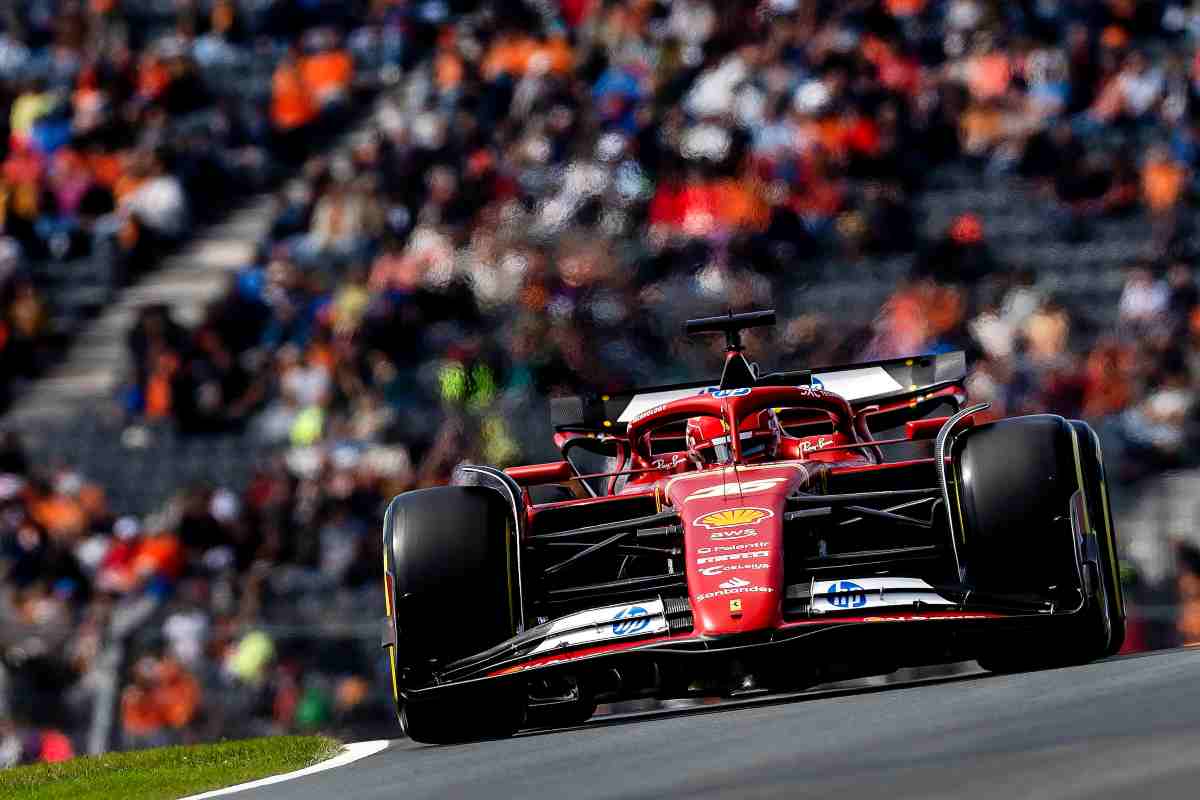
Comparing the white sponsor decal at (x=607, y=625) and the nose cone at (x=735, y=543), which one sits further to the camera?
the white sponsor decal at (x=607, y=625)

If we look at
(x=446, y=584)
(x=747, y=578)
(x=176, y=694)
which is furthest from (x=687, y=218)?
(x=747, y=578)

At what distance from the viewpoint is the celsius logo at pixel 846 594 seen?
7.75 meters

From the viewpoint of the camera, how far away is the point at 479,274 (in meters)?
17.1

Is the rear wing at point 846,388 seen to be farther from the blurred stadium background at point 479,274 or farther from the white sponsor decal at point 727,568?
the blurred stadium background at point 479,274

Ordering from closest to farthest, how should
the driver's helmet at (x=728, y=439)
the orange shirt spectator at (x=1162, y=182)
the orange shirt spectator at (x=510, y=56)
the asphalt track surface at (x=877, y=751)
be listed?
the asphalt track surface at (x=877, y=751)
the driver's helmet at (x=728, y=439)
the orange shirt spectator at (x=1162, y=182)
the orange shirt spectator at (x=510, y=56)

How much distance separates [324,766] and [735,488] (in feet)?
6.38

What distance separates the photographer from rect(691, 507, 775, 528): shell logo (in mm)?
8137

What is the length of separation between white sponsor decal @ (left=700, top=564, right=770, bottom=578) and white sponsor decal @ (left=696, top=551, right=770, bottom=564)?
3cm

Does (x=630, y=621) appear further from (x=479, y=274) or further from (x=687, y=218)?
(x=479, y=274)

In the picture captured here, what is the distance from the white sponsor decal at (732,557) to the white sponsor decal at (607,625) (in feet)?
0.76

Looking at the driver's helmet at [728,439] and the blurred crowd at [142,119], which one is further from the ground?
the blurred crowd at [142,119]

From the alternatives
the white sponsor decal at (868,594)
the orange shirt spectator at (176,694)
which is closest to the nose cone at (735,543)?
the white sponsor decal at (868,594)

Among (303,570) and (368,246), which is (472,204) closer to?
(368,246)

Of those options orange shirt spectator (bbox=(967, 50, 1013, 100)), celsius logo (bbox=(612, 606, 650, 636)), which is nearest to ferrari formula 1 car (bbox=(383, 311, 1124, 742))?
celsius logo (bbox=(612, 606, 650, 636))
